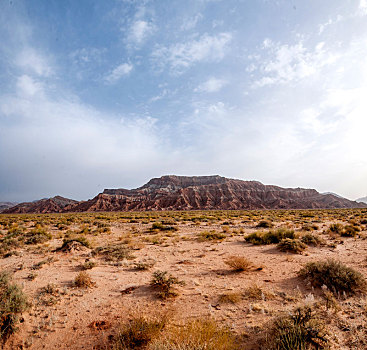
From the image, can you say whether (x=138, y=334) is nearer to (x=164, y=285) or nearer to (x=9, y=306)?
(x=164, y=285)

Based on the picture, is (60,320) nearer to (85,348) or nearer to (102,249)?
(85,348)

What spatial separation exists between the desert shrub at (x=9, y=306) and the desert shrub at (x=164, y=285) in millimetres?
3165

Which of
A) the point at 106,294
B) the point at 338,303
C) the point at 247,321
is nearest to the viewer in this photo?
the point at 247,321

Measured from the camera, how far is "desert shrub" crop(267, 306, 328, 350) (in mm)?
2910

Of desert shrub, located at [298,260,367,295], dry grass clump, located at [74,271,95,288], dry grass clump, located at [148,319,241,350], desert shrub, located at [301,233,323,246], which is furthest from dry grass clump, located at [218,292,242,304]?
desert shrub, located at [301,233,323,246]

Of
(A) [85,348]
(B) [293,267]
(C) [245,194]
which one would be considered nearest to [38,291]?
(A) [85,348]

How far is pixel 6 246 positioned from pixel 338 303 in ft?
47.6

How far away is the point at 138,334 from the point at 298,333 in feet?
8.82

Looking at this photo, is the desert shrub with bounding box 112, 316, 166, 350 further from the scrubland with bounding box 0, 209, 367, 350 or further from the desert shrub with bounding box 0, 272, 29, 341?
the desert shrub with bounding box 0, 272, 29, 341

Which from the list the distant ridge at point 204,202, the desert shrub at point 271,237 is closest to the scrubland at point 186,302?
the desert shrub at point 271,237

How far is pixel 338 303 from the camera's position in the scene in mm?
4371

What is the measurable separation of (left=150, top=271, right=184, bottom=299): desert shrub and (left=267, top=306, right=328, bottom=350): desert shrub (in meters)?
2.81

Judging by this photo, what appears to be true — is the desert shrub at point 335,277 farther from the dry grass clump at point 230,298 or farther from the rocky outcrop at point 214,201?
the rocky outcrop at point 214,201

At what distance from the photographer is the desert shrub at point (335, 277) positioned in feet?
16.3
